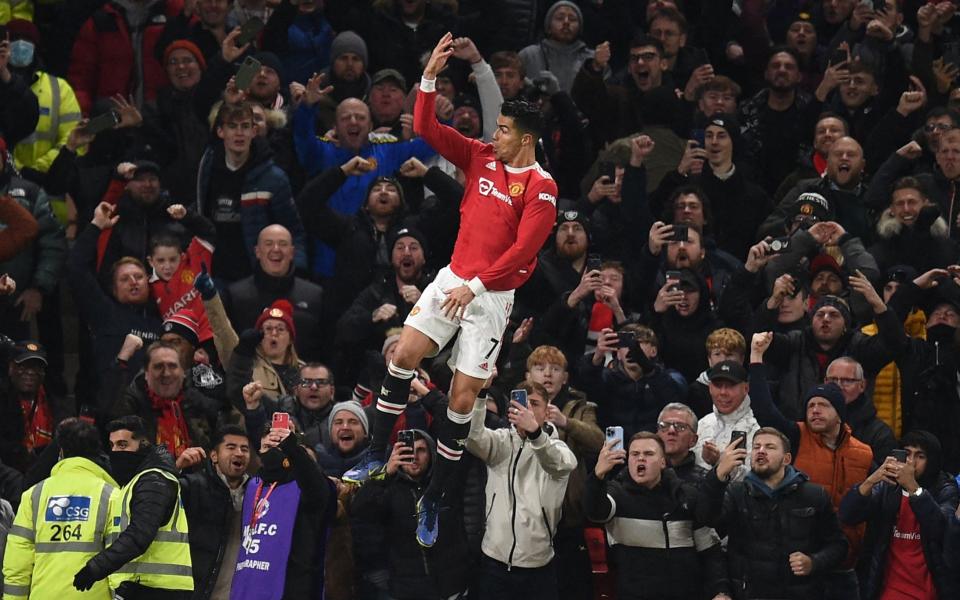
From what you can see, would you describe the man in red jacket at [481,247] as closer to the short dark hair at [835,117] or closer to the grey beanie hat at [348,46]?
the grey beanie hat at [348,46]

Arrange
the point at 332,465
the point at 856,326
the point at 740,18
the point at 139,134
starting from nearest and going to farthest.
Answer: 1. the point at 332,465
2. the point at 856,326
3. the point at 139,134
4. the point at 740,18

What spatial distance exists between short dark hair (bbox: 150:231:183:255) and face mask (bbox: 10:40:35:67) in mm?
2714

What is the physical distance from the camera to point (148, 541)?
1329 cm

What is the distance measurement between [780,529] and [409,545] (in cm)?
276

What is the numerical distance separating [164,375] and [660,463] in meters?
4.01

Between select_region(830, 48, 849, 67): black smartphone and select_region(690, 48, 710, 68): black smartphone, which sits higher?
select_region(830, 48, 849, 67): black smartphone

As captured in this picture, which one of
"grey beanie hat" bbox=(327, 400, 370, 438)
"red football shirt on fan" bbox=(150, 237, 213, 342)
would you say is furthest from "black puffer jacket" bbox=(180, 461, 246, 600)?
"red football shirt on fan" bbox=(150, 237, 213, 342)

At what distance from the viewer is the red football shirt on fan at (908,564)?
14.1m

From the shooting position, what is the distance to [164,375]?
1515 centimetres

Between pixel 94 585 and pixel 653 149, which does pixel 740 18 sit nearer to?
pixel 653 149

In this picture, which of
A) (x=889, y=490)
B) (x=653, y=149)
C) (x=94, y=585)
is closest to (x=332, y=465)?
(x=94, y=585)

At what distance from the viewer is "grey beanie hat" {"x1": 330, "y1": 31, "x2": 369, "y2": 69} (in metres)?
18.6

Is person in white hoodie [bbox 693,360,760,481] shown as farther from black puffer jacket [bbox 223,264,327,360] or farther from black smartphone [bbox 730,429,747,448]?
black puffer jacket [bbox 223,264,327,360]

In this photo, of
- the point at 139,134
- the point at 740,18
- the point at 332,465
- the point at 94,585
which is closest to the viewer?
the point at 94,585
